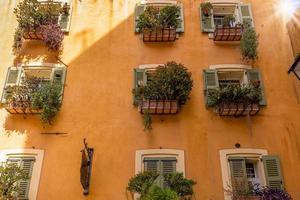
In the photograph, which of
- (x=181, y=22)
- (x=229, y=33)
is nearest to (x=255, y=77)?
(x=229, y=33)

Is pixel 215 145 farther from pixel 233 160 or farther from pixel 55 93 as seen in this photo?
pixel 55 93

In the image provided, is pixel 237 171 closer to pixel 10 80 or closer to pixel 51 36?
pixel 51 36

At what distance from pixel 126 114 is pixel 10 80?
11.5ft

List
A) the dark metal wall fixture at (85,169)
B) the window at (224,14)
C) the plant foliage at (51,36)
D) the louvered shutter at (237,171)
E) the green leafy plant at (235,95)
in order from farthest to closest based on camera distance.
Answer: the window at (224,14), the plant foliage at (51,36), the green leafy plant at (235,95), the louvered shutter at (237,171), the dark metal wall fixture at (85,169)

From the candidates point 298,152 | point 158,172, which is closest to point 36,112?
point 158,172

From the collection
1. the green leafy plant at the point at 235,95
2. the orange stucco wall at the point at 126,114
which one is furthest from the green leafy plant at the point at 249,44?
the green leafy plant at the point at 235,95

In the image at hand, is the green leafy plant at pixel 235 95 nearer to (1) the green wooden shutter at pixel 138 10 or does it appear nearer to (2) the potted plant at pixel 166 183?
(2) the potted plant at pixel 166 183

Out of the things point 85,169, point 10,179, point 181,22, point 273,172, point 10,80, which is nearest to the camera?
point 10,179

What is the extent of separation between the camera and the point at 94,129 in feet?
34.7

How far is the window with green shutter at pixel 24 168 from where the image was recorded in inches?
378

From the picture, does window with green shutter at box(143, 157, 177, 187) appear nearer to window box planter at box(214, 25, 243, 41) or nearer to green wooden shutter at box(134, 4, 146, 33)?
window box planter at box(214, 25, 243, 41)

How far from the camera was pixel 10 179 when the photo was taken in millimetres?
9227

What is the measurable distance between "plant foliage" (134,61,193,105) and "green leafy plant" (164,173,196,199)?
7.22ft

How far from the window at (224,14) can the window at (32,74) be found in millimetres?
4520
